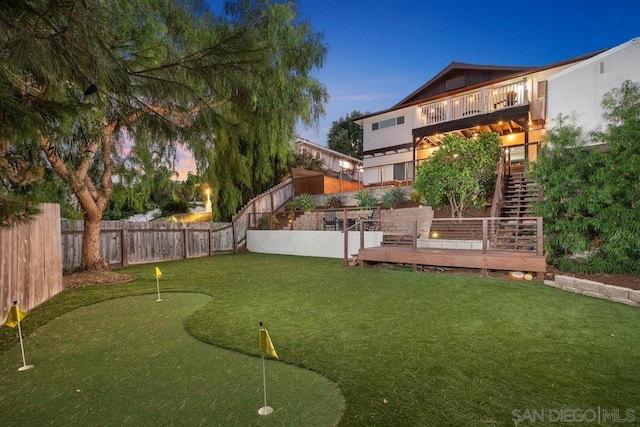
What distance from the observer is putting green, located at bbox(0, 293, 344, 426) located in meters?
2.17

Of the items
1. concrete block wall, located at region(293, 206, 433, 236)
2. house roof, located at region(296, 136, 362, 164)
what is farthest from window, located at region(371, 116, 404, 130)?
concrete block wall, located at region(293, 206, 433, 236)

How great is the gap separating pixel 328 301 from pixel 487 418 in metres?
3.40

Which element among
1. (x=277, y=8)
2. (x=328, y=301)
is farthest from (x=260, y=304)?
(x=277, y=8)

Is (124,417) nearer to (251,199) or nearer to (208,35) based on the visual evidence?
(208,35)

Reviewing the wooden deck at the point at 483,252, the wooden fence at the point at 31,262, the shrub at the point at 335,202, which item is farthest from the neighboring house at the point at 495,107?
the wooden fence at the point at 31,262

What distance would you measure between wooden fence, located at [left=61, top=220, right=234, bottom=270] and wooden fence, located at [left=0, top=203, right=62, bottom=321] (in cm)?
368

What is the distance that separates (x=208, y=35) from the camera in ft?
26.3

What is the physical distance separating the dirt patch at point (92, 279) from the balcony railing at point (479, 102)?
1414 centimetres

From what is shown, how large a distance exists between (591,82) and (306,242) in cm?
1005

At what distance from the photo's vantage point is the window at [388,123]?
1802 cm

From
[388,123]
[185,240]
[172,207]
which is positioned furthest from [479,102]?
[172,207]

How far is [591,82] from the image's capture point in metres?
8.31

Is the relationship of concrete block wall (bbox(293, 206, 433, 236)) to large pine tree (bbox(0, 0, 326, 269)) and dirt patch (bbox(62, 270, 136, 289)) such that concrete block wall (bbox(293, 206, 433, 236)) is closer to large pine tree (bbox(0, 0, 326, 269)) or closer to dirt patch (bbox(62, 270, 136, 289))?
large pine tree (bbox(0, 0, 326, 269))

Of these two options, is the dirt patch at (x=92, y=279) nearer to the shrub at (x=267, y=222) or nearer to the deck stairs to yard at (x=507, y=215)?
the shrub at (x=267, y=222)
